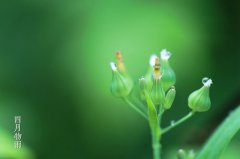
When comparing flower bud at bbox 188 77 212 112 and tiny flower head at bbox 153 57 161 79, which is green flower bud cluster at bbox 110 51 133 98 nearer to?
tiny flower head at bbox 153 57 161 79

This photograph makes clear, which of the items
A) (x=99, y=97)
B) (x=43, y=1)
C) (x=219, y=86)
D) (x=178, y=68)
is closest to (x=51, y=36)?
(x=43, y=1)

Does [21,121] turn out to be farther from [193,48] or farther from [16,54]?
[193,48]

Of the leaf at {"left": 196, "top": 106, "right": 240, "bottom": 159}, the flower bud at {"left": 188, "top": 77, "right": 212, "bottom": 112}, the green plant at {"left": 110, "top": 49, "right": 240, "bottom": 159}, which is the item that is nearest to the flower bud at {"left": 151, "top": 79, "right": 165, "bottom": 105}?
the green plant at {"left": 110, "top": 49, "right": 240, "bottom": 159}

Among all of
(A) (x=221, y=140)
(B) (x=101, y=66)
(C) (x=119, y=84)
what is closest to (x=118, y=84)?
(C) (x=119, y=84)

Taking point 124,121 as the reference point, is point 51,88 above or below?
above

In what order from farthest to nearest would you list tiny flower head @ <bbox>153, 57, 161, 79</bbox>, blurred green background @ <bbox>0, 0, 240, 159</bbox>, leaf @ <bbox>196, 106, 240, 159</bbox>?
blurred green background @ <bbox>0, 0, 240, 159</bbox> < leaf @ <bbox>196, 106, 240, 159</bbox> < tiny flower head @ <bbox>153, 57, 161, 79</bbox>

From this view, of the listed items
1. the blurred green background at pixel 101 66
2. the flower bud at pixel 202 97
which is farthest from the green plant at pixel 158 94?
the blurred green background at pixel 101 66

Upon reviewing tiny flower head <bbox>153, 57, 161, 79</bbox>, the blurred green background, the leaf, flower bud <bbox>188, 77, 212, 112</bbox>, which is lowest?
the leaf
